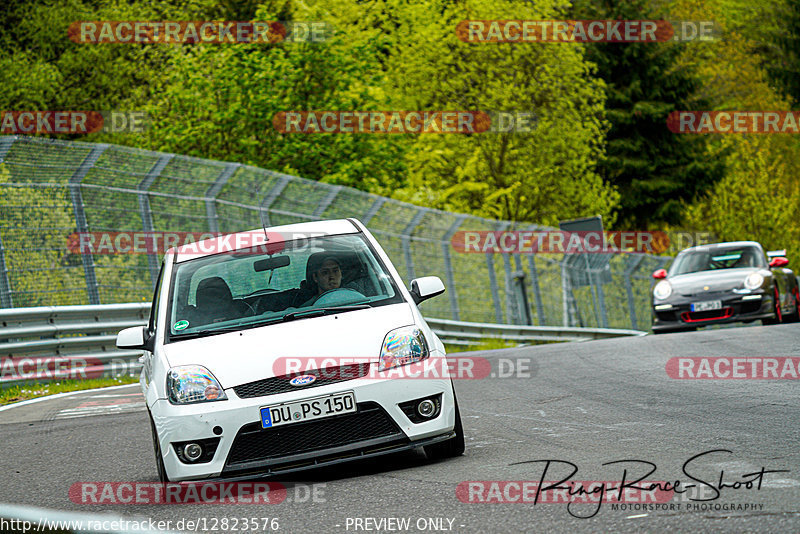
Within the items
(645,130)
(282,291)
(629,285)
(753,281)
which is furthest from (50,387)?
(645,130)

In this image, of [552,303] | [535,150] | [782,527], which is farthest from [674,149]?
[782,527]

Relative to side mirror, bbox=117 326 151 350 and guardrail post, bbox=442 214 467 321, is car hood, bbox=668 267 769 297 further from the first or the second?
side mirror, bbox=117 326 151 350

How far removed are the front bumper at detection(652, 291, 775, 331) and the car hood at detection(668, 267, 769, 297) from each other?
0.10 meters

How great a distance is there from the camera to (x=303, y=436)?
6219 millimetres

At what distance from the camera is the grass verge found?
45.3ft

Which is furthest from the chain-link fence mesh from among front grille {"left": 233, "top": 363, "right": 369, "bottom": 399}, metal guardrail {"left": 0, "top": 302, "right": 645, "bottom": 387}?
front grille {"left": 233, "top": 363, "right": 369, "bottom": 399}

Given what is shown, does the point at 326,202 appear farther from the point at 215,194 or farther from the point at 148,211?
the point at 148,211

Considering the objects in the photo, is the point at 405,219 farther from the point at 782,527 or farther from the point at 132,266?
the point at 782,527

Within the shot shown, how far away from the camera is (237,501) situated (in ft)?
19.9

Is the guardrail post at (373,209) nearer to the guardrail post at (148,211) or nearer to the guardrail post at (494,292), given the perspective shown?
the guardrail post at (494,292)

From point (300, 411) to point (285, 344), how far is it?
44 centimetres

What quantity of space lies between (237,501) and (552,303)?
20437 mm

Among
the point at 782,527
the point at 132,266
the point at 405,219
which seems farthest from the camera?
the point at 405,219

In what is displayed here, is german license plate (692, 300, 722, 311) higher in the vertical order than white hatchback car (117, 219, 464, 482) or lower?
lower
